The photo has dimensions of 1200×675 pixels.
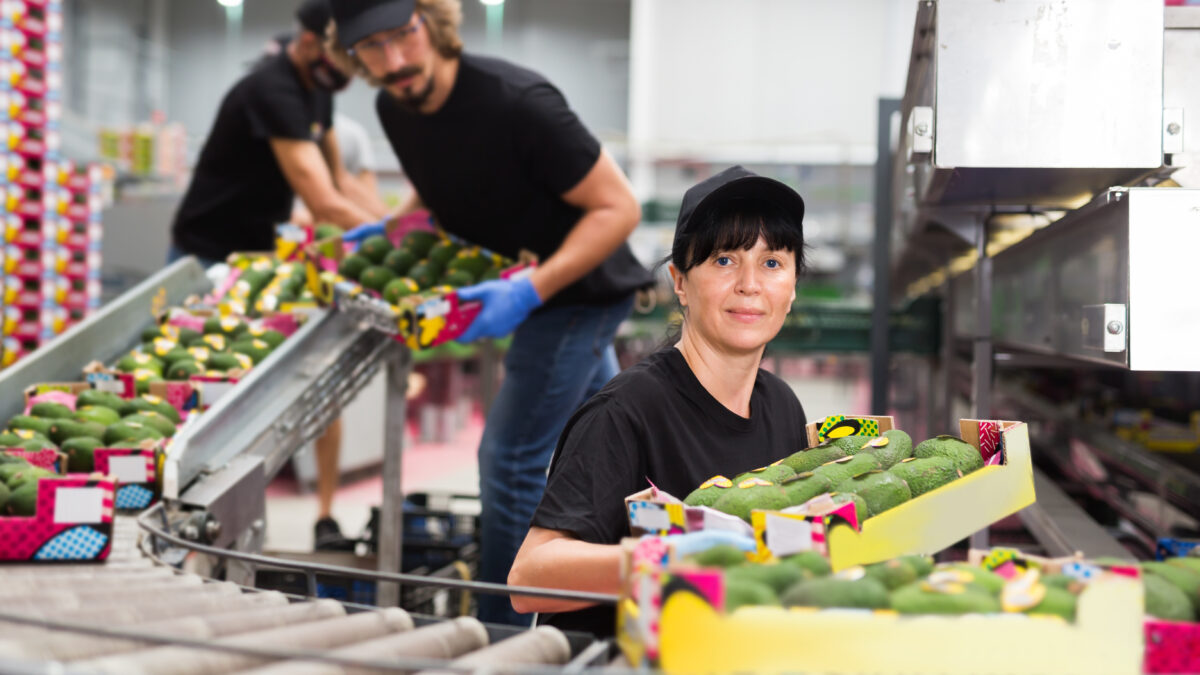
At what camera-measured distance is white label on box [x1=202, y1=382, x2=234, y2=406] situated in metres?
2.38

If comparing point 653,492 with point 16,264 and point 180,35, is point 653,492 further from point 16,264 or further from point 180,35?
point 180,35

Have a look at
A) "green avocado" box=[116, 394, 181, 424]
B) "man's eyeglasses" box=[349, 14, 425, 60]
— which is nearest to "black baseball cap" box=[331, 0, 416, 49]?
"man's eyeglasses" box=[349, 14, 425, 60]

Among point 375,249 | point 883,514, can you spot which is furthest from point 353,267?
point 883,514

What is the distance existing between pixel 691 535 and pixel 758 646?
18cm

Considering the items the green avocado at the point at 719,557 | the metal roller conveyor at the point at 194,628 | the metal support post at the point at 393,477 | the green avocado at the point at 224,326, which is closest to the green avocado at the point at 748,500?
the green avocado at the point at 719,557

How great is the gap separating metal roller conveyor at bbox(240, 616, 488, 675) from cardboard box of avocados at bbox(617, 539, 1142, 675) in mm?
246

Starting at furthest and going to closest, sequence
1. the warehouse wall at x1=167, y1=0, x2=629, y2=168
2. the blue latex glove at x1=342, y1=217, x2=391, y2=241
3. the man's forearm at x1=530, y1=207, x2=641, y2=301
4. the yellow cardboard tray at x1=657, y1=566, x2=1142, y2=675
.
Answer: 1. the warehouse wall at x1=167, y1=0, x2=629, y2=168
2. the blue latex glove at x1=342, y1=217, x2=391, y2=241
3. the man's forearm at x1=530, y1=207, x2=641, y2=301
4. the yellow cardboard tray at x1=657, y1=566, x2=1142, y2=675

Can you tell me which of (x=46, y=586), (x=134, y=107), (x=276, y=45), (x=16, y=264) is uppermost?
(x=134, y=107)

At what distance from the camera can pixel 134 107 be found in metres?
12.1

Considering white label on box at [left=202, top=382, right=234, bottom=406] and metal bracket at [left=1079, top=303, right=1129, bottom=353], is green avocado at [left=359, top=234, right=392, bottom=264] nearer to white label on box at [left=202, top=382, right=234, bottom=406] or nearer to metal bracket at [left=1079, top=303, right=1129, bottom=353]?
white label on box at [left=202, top=382, right=234, bottom=406]

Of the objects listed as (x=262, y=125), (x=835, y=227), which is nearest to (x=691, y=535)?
(x=262, y=125)

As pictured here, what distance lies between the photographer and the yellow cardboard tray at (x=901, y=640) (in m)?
0.76

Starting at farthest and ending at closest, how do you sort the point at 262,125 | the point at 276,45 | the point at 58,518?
the point at 276,45 → the point at 262,125 → the point at 58,518

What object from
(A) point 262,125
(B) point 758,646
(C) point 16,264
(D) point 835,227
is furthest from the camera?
(D) point 835,227
